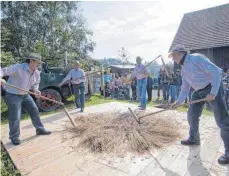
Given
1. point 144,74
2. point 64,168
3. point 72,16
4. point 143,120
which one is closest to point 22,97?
point 64,168

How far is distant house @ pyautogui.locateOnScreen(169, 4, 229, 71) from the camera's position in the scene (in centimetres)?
1484

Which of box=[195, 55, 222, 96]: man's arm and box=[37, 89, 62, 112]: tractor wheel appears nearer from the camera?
box=[195, 55, 222, 96]: man's arm

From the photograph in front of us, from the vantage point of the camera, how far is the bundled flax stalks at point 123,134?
11.1 ft

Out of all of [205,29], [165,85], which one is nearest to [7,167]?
[165,85]

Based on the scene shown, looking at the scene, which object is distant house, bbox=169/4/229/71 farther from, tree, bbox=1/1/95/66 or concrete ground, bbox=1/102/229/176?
concrete ground, bbox=1/102/229/176

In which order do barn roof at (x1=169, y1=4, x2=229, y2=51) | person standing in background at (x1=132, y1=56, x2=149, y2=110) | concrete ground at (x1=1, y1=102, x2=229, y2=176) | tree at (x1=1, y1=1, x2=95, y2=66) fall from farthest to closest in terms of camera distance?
1. tree at (x1=1, y1=1, x2=95, y2=66)
2. barn roof at (x1=169, y1=4, x2=229, y2=51)
3. person standing in background at (x1=132, y1=56, x2=149, y2=110)
4. concrete ground at (x1=1, y1=102, x2=229, y2=176)

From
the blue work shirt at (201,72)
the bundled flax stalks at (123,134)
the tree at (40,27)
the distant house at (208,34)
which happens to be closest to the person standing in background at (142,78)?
the bundled flax stalks at (123,134)

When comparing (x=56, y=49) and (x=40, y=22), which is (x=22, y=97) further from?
(x=40, y=22)

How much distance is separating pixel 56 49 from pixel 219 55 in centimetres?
1433

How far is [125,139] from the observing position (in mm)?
3660

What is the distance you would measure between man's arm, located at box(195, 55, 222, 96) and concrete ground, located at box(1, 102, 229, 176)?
1.03 m

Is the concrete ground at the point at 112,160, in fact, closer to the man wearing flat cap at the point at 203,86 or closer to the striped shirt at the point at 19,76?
the man wearing flat cap at the point at 203,86

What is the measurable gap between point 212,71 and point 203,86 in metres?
0.31

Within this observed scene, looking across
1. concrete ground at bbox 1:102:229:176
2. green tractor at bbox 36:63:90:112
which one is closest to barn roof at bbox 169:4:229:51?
green tractor at bbox 36:63:90:112
